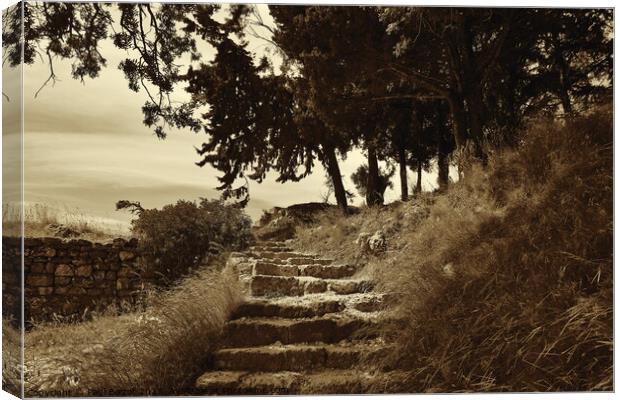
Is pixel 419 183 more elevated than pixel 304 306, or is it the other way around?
pixel 419 183

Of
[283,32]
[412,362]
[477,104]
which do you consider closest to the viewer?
[412,362]

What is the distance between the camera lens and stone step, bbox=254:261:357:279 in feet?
16.3

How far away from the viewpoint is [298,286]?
475cm

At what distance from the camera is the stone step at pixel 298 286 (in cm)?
461

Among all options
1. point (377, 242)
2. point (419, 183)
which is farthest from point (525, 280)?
point (377, 242)

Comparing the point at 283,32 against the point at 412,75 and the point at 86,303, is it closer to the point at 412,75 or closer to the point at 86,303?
the point at 412,75

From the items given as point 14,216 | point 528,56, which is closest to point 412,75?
point 528,56

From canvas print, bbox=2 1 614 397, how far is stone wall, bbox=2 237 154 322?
0.02m

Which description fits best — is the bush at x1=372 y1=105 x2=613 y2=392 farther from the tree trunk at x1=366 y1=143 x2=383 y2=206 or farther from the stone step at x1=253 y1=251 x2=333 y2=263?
the stone step at x1=253 y1=251 x2=333 y2=263

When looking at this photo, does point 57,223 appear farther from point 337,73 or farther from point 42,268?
point 337,73

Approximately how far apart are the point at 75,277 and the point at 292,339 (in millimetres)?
2033

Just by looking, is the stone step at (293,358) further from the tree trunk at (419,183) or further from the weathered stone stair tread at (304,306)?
the tree trunk at (419,183)

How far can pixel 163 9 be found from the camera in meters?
4.02

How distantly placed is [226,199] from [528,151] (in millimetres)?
2246
